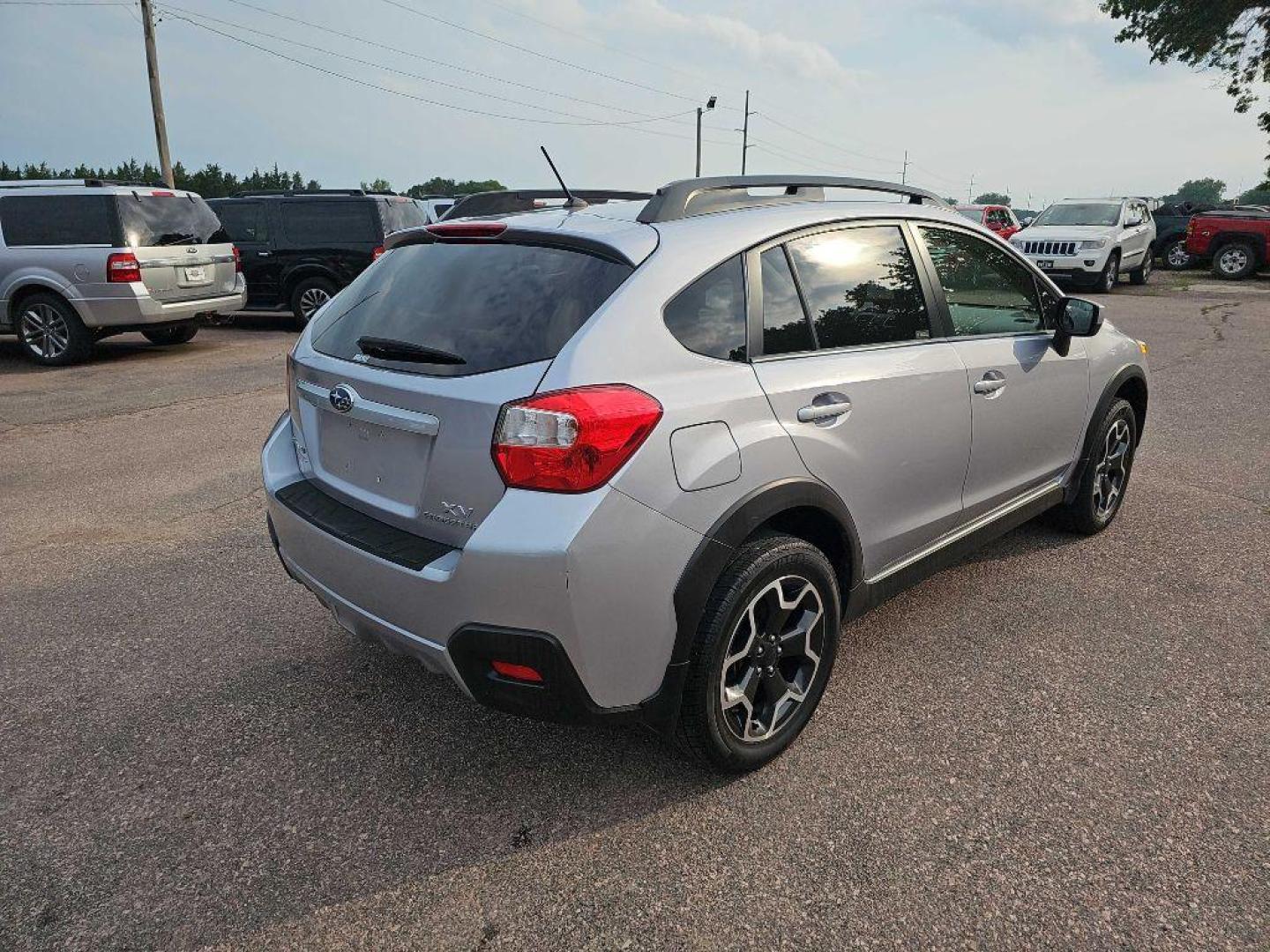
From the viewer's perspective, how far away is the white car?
1762 centimetres

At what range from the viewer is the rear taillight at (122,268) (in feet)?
31.4

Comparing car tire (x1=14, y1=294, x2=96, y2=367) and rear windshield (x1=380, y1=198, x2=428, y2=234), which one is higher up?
rear windshield (x1=380, y1=198, x2=428, y2=234)

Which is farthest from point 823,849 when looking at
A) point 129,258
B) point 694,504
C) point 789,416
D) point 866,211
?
point 129,258

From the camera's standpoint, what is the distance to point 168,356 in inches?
427

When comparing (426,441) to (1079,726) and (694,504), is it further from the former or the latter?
(1079,726)

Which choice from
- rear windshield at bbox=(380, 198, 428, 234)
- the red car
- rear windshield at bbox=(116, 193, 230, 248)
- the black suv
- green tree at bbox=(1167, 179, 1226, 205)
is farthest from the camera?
green tree at bbox=(1167, 179, 1226, 205)

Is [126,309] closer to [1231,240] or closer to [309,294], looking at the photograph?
[309,294]

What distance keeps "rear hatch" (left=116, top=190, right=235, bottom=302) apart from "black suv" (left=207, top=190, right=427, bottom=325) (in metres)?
1.82

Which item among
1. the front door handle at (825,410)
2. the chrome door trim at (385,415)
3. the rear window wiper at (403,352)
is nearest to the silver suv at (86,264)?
the chrome door trim at (385,415)

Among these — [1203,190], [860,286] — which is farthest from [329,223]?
[1203,190]

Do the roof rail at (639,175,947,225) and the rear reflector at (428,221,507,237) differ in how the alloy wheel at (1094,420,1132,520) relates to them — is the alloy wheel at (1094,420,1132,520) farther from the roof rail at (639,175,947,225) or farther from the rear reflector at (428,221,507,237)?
the rear reflector at (428,221,507,237)

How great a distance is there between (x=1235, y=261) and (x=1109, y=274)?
18.3ft

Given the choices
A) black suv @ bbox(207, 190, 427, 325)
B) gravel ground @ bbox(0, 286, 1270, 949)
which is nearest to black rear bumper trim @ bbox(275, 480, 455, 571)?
gravel ground @ bbox(0, 286, 1270, 949)

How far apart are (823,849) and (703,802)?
1.19ft
